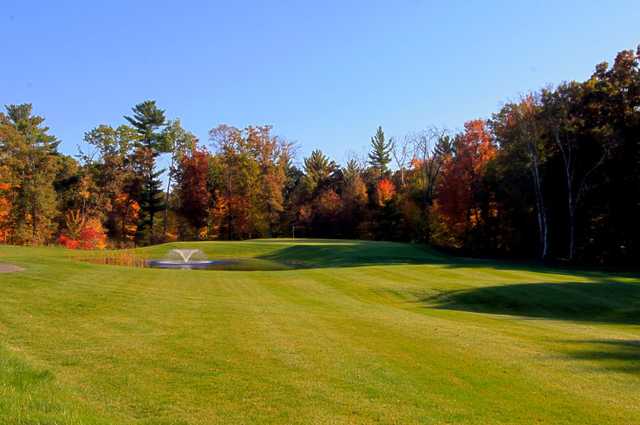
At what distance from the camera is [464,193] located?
49.0 m

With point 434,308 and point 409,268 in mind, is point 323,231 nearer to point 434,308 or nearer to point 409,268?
point 409,268

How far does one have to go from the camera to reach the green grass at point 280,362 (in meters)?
5.68

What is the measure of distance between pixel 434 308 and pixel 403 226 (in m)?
46.8

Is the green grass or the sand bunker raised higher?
the sand bunker

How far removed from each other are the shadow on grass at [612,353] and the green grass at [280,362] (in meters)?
0.04

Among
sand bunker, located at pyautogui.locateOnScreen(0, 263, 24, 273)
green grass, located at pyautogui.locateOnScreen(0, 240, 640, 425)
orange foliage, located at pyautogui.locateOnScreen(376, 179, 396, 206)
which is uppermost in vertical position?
orange foliage, located at pyautogui.locateOnScreen(376, 179, 396, 206)

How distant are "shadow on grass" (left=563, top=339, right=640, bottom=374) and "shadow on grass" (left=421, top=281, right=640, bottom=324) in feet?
21.7

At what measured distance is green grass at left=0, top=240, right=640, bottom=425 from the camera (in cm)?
568

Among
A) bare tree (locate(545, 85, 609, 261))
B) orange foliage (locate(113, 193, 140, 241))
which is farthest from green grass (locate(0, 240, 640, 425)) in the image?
orange foliage (locate(113, 193, 140, 241))

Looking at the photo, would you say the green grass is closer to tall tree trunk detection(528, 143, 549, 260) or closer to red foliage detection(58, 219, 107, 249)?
tall tree trunk detection(528, 143, 549, 260)

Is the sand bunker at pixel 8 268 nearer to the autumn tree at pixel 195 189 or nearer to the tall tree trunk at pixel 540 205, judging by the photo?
the tall tree trunk at pixel 540 205

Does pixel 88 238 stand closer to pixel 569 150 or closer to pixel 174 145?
pixel 174 145

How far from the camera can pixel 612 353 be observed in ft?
31.3

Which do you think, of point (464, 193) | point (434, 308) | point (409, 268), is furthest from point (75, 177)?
point (434, 308)
